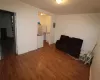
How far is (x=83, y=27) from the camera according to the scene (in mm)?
4121

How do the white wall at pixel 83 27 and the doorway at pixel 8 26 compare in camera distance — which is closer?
the doorway at pixel 8 26

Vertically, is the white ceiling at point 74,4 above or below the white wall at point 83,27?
above

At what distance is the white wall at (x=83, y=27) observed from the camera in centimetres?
375

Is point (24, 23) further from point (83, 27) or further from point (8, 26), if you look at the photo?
point (83, 27)

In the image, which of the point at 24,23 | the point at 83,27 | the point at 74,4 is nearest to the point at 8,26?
the point at 24,23

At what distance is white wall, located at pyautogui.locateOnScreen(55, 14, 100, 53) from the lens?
3.75 m

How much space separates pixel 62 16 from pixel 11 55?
3.94 metres

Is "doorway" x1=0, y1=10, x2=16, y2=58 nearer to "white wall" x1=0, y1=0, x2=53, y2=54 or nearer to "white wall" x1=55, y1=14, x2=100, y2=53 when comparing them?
"white wall" x1=0, y1=0, x2=53, y2=54

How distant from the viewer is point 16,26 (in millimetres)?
3070

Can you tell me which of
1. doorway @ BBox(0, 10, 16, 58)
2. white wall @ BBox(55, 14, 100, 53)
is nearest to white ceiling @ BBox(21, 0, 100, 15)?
white wall @ BBox(55, 14, 100, 53)

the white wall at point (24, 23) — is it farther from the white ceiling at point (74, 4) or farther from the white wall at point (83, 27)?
the white wall at point (83, 27)

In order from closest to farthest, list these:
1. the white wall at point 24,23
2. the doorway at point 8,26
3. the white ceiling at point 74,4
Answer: the white ceiling at point 74,4
the white wall at point 24,23
the doorway at point 8,26

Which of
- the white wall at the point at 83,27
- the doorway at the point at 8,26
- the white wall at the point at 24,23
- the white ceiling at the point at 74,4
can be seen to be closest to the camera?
the white ceiling at the point at 74,4

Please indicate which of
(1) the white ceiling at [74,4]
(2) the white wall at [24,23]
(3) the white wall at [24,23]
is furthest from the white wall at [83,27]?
(2) the white wall at [24,23]
